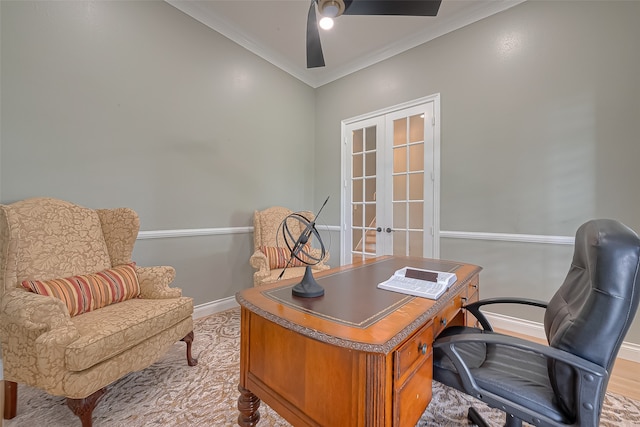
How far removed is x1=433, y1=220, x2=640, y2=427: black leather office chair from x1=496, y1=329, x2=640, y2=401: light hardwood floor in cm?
131

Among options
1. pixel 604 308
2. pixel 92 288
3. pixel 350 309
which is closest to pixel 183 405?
pixel 92 288

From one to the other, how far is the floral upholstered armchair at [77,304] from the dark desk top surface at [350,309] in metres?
0.88

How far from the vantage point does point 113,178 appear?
226 centimetres

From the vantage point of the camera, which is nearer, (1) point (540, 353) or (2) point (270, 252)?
(1) point (540, 353)

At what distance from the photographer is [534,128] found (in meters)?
2.44

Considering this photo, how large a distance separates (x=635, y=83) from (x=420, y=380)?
2.87 metres

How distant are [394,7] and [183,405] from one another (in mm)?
2964

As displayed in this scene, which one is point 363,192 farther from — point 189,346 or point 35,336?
point 35,336

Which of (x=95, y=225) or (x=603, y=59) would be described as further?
(x=603, y=59)

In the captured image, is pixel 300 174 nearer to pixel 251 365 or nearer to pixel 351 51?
pixel 351 51

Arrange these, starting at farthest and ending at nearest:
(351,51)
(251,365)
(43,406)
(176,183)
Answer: (351,51)
(176,183)
(43,406)
(251,365)

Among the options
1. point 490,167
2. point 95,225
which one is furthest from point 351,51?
point 95,225

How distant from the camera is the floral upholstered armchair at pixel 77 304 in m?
1.28

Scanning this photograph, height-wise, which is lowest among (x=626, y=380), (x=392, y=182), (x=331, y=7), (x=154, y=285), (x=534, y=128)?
(x=626, y=380)
